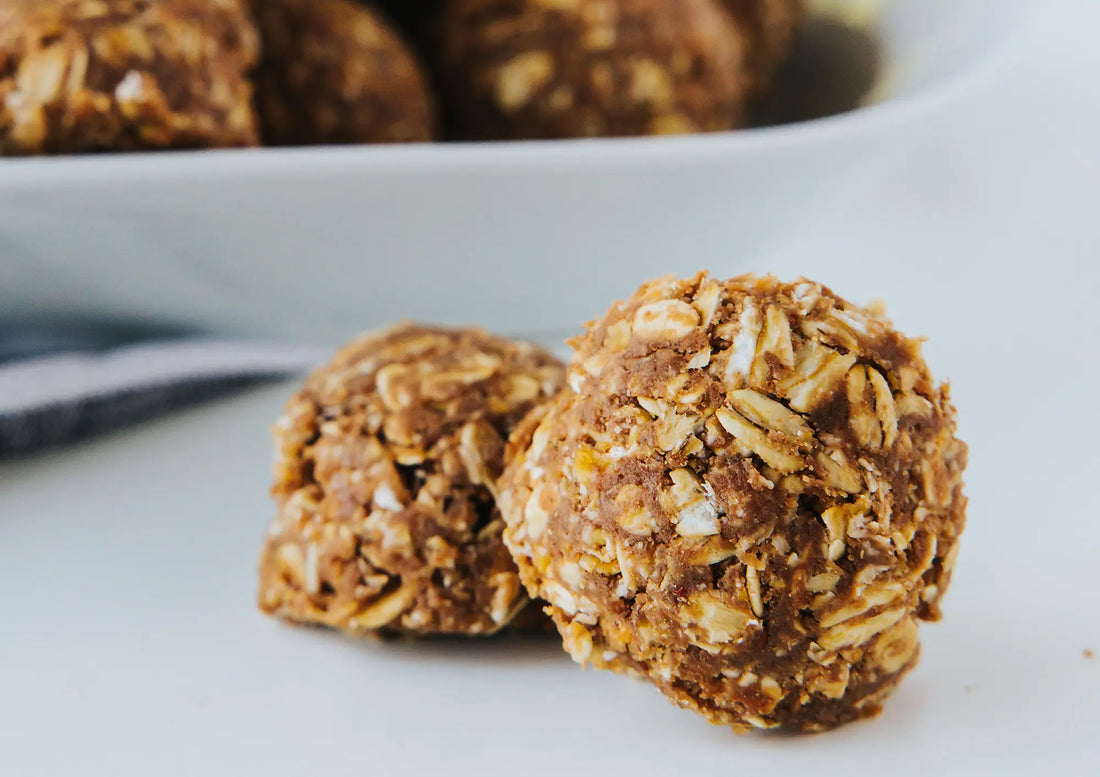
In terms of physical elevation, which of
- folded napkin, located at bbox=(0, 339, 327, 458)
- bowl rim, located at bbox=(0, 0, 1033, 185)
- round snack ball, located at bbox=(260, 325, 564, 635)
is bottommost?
folded napkin, located at bbox=(0, 339, 327, 458)

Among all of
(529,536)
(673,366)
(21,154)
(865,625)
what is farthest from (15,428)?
(865,625)

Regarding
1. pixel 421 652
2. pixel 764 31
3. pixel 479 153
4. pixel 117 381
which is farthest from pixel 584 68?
pixel 421 652

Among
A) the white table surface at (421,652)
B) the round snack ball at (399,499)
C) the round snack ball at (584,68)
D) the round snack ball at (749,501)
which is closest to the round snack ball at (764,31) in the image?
the round snack ball at (584,68)

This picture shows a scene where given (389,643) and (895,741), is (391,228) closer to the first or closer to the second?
(389,643)

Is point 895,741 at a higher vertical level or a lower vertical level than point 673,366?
lower

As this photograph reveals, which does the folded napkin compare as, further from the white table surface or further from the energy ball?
the energy ball

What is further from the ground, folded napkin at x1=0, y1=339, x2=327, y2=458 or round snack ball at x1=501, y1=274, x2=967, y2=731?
round snack ball at x1=501, y1=274, x2=967, y2=731

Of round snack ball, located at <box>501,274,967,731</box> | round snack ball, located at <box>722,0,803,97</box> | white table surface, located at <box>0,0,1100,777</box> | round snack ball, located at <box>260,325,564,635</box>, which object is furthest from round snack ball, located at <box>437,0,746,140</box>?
round snack ball, located at <box>501,274,967,731</box>
